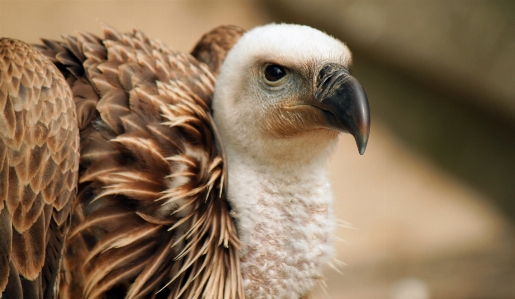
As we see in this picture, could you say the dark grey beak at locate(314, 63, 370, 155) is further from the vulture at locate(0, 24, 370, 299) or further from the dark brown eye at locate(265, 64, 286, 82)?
the dark brown eye at locate(265, 64, 286, 82)

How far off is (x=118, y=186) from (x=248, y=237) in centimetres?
49

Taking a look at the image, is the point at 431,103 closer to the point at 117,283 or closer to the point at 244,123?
the point at 244,123

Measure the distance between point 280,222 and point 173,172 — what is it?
0.42 m

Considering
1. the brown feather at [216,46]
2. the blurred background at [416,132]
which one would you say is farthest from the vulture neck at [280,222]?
the blurred background at [416,132]

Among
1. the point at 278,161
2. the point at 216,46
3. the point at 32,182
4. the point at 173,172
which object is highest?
the point at 216,46

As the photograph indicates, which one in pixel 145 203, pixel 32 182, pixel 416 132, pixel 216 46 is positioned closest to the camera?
pixel 32 182

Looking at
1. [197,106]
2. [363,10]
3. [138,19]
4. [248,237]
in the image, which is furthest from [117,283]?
[363,10]

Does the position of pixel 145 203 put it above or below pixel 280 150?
below

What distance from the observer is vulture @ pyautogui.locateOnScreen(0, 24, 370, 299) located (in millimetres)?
2070

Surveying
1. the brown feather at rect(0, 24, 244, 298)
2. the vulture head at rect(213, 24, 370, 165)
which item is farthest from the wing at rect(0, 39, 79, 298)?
the vulture head at rect(213, 24, 370, 165)

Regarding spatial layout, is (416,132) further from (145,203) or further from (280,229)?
(145,203)

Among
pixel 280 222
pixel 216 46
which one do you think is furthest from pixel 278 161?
pixel 216 46

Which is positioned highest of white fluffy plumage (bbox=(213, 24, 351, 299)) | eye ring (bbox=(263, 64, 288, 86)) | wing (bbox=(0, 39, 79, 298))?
eye ring (bbox=(263, 64, 288, 86))

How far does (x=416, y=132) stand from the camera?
6.13 meters
